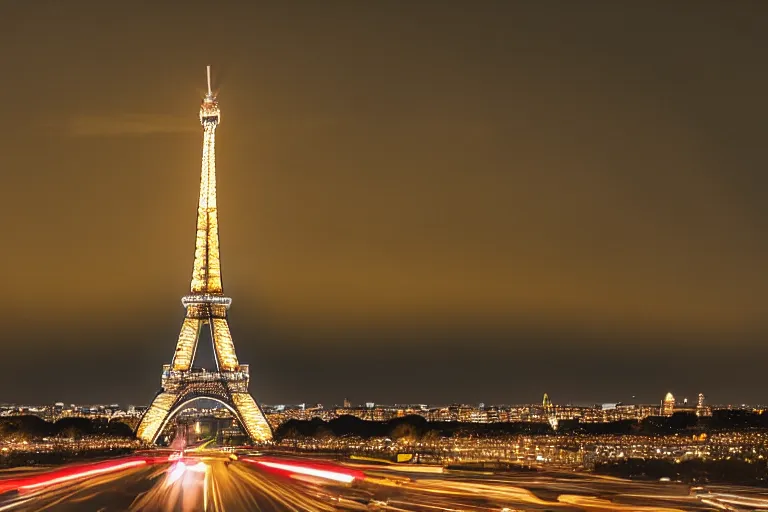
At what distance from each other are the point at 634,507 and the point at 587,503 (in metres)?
2.67

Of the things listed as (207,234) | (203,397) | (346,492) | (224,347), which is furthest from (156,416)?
(346,492)

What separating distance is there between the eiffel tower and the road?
68750mm

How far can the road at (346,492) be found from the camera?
41.2 m

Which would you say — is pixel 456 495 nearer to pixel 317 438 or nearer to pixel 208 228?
pixel 208 228

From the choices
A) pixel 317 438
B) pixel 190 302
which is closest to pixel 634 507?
pixel 190 302

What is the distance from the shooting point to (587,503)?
137ft

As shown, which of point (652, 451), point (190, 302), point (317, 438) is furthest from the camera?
point (317, 438)

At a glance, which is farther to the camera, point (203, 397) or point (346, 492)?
point (203, 397)

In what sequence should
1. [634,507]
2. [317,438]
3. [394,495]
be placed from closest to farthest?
[634,507], [394,495], [317,438]

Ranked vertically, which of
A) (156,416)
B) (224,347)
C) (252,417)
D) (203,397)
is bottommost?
(252,417)

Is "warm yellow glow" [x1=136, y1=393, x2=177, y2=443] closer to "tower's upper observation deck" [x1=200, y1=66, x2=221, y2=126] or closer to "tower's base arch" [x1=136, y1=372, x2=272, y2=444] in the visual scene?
"tower's base arch" [x1=136, y1=372, x2=272, y2=444]

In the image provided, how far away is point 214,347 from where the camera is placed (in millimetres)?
144875

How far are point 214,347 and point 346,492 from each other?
97.8 metres

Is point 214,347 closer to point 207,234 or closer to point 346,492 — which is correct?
point 207,234
